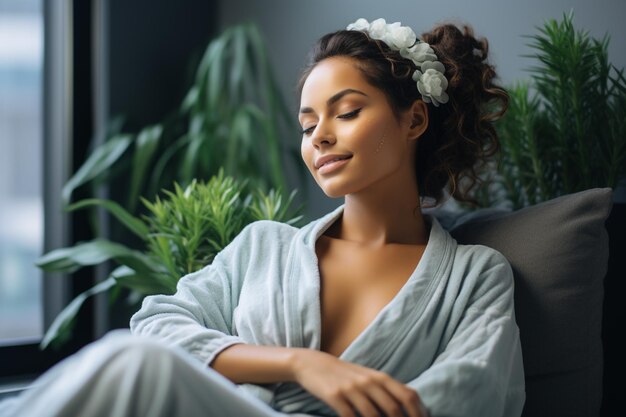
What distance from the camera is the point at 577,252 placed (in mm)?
1498

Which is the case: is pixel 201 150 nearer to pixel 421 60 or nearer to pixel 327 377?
pixel 421 60

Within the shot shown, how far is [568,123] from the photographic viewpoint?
5.92 ft

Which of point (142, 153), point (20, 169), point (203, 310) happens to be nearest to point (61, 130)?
point (20, 169)

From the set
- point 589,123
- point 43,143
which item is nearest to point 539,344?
point 589,123

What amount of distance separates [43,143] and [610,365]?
6.84ft

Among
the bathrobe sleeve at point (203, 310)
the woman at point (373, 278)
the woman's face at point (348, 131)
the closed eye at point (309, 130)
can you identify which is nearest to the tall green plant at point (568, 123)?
the woman at point (373, 278)

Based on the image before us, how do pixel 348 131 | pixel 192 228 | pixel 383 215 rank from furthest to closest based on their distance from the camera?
pixel 192 228 < pixel 383 215 < pixel 348 131

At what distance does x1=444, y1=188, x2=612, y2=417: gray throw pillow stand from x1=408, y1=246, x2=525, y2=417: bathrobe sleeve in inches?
3.1

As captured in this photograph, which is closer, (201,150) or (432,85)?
(432,85)

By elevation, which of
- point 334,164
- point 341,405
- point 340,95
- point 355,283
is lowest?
point 341,405

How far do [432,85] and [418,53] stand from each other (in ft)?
0.25

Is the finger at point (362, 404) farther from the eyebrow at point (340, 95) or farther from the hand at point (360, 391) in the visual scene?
the eyebrow at point (340, 95)

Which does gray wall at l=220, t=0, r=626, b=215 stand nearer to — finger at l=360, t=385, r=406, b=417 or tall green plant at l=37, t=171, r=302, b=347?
tall green plant at l=37, t=171, r=302, b=347

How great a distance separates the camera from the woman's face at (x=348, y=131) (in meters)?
1.43
